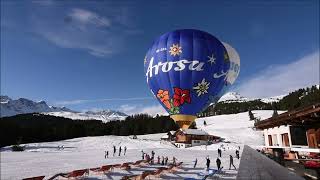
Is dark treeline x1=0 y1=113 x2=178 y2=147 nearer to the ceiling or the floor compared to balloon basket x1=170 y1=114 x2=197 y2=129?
nearer to the ceiling

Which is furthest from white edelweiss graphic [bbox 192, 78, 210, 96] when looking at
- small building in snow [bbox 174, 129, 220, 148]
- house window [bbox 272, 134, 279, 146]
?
small building in snow [bbox 174, 129, 220, 148]

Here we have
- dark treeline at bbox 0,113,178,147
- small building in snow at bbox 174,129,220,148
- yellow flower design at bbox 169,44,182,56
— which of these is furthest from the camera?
dark treeline at bbox 0,113,178,147

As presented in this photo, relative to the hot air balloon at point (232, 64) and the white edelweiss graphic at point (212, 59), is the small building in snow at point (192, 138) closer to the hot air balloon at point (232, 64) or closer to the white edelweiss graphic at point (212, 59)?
the hot air balloon at point (232, 64)

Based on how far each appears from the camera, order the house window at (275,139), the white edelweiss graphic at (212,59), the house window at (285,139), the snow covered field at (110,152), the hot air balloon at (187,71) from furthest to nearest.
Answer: the snow covered field at (110,152), the white edelweiss graphic at (212,59), the hot air balloon at (187,71), the house window at (275,139), the house window at (285,139)

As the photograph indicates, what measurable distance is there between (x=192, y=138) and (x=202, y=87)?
60.4 meters

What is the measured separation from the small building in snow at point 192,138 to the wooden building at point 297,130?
188ft

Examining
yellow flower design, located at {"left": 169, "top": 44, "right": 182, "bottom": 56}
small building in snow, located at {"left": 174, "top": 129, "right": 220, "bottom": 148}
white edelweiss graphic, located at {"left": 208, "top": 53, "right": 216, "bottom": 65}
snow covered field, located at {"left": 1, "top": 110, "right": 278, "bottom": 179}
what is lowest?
snow covered field, located at {"left": 1, "top": 110, "right": 278, "bottom": 179}

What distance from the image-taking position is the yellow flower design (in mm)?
24333

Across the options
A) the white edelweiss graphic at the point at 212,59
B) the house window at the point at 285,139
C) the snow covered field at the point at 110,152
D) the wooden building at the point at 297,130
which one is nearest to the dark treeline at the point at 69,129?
the snow covered field at the point at 110,152

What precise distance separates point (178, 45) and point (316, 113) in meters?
15.0

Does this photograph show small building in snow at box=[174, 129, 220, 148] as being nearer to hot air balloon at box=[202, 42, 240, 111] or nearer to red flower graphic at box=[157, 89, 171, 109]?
hot air balloon at box=[202, 42, 240, 111]

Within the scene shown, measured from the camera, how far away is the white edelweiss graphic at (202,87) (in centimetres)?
2397

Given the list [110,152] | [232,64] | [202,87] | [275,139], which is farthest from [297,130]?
[110,152]

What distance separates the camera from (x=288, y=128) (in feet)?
54.7
